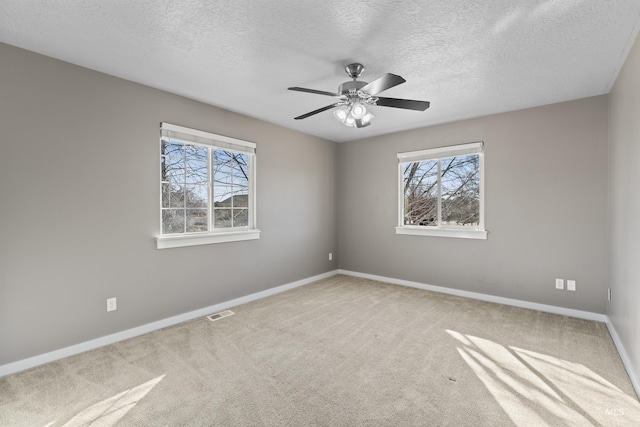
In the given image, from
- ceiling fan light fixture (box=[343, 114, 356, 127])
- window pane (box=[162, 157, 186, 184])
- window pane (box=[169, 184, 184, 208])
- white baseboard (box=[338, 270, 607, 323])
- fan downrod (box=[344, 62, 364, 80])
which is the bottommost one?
white baseboard (box=[338, 270, 607, 323])

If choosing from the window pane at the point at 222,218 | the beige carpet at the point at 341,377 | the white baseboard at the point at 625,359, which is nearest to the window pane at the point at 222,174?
the window pane at the point at 222,218

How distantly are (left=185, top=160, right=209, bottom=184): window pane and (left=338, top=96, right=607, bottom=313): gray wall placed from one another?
2.86 m

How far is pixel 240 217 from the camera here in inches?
156

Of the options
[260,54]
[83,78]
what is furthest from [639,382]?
[83,78]

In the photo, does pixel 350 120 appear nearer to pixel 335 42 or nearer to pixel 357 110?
pixel 357 110

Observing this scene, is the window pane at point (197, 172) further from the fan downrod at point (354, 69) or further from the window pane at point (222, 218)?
the fan downrod at point (354, 69)

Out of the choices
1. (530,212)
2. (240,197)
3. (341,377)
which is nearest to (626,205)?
(530,212)

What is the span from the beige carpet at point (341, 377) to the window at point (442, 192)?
1.41m

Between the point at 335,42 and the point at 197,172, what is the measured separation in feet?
7.13

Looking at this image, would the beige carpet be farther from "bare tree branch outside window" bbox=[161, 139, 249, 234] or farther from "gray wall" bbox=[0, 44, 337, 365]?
"bare tree branch outside window" bbox=[161, 139, 249, 234]

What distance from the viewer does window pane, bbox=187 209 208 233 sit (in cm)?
342

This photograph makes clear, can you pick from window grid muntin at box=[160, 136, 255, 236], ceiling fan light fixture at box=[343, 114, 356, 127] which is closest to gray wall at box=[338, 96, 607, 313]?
ceiling fan light fixture at box=[343, 114, 356, 127]

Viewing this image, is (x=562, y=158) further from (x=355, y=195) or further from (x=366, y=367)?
(x=366, y=367)

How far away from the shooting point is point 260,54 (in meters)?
2.38
